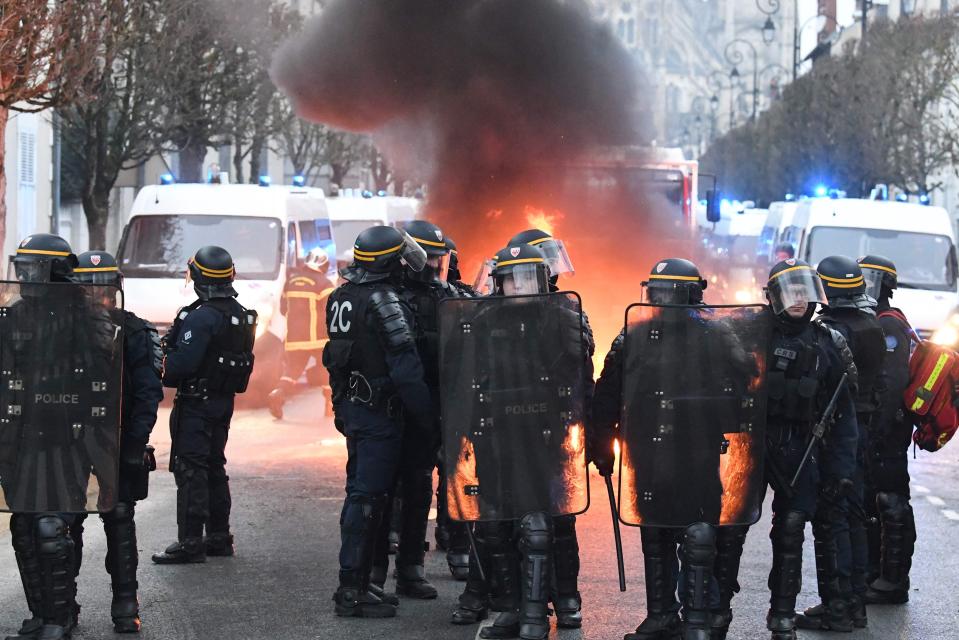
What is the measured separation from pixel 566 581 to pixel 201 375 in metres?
2.31

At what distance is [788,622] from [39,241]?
3.34m

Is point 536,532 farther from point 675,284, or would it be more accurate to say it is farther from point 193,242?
point 193,242

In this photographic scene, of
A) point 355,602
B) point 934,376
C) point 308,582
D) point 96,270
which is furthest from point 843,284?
point 96,270

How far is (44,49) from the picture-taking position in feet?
51.1

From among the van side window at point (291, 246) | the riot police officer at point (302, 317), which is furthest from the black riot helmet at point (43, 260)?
the van side window at point (291, 246)

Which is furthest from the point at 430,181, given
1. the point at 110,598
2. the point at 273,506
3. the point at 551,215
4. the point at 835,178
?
the point at 835,178

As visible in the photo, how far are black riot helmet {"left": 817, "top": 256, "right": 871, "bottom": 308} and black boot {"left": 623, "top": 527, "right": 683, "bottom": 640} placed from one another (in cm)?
149

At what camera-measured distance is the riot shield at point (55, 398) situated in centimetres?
636

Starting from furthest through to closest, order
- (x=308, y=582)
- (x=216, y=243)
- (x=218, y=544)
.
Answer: (x=216, y=243)
(x=218, y=544)
(x=308, y=582)

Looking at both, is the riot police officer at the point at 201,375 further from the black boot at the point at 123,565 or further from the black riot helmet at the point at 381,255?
the black boot at the point at 123,565

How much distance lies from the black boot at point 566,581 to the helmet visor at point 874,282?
6.67ft

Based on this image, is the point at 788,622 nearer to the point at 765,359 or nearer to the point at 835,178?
the point at 765,359

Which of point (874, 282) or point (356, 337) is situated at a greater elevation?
point (874, 282)

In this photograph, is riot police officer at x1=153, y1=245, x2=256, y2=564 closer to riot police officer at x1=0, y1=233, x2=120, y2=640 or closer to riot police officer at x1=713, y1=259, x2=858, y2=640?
riot police officer at x1=0, y1=233, x2=120, y2=640
